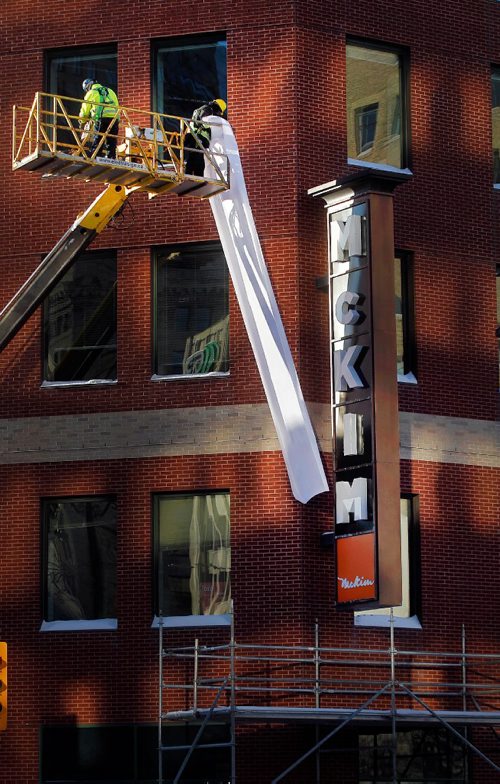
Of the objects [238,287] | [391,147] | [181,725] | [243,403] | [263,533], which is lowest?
[181,725]

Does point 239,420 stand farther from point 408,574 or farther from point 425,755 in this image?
point 425,755

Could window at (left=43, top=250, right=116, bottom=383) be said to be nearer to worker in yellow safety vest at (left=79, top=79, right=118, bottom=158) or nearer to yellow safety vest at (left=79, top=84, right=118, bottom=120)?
worker in yellow safety vest at (left=79, top=79, right=118, bottom=158)

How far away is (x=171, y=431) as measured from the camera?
33.0 meters

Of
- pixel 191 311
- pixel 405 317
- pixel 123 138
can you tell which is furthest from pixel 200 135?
pixel 405 317

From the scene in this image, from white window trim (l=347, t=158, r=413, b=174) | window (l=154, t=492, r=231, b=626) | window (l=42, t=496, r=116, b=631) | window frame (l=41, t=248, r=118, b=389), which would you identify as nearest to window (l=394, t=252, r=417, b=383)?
white window trim (l=347, t=158, r=413, b=174)

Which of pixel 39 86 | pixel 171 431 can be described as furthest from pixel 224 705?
pixel 39 86

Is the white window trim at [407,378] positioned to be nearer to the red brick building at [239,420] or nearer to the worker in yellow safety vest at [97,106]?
the red brick building at [239,420]

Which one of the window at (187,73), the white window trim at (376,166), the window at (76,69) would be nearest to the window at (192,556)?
the white window trim at (376,166)

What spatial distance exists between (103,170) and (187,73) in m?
4.85

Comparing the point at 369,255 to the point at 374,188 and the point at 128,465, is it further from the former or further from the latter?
the point at 128,465

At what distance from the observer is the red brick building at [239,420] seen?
105ft

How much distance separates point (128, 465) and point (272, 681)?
4.99 meters

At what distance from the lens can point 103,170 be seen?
99.8 feet

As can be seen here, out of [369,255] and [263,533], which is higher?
[369,255]
